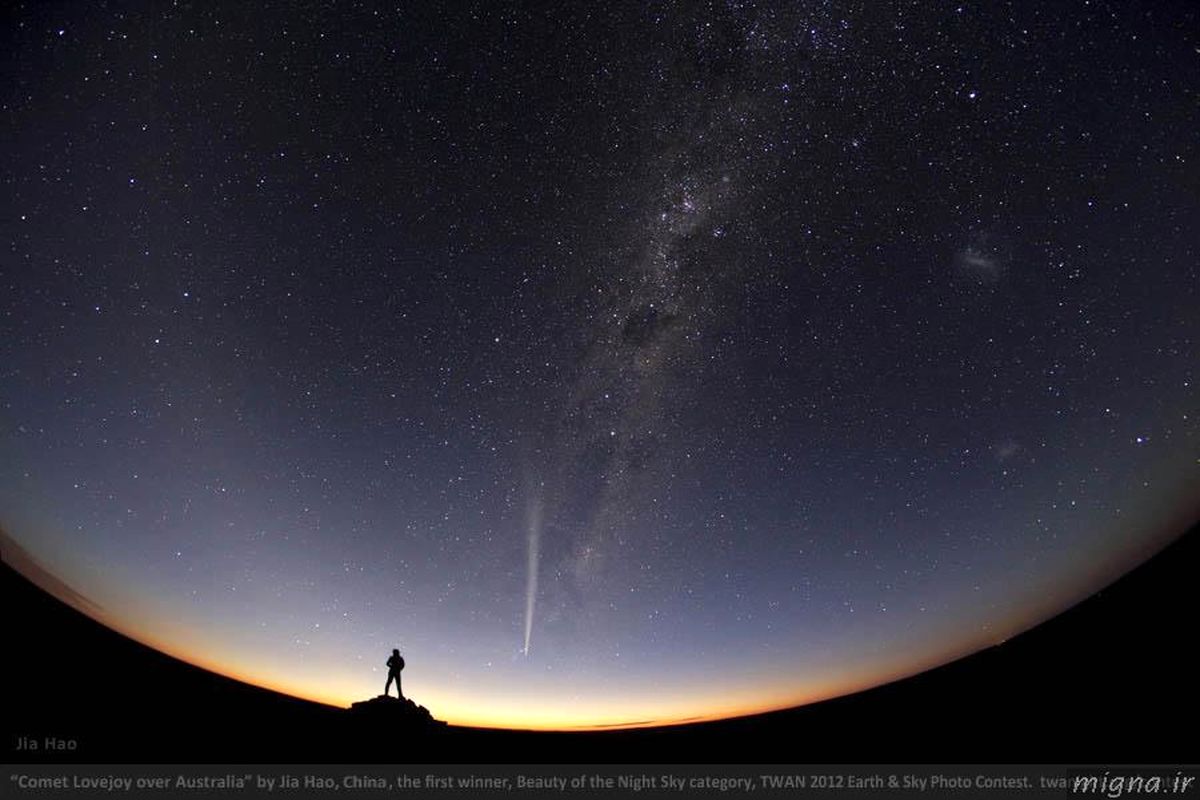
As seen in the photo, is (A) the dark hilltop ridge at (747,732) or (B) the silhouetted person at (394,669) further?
(B) the silhouetted person at (394,669)

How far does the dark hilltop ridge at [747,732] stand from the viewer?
6430 millimetres

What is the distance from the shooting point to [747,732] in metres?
9.40

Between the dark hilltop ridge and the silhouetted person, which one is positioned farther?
the silhouetted person

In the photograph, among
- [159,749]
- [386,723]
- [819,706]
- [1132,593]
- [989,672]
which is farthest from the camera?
[819,706]

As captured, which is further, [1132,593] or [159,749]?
[1132,593]

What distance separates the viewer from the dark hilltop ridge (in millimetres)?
6430
